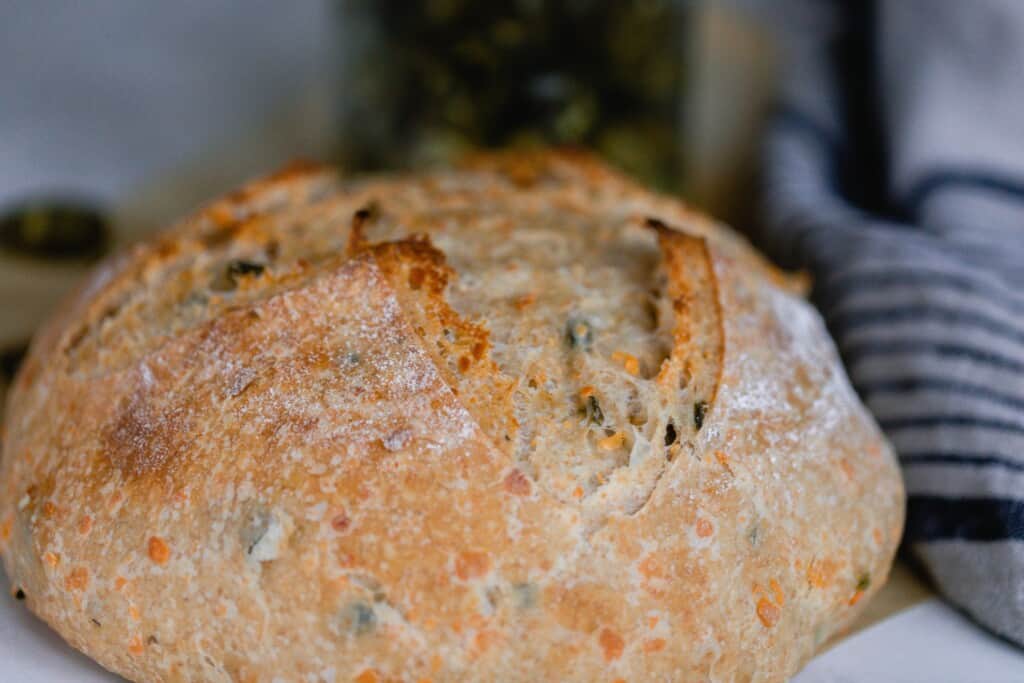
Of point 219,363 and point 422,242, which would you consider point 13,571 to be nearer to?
point 219,363

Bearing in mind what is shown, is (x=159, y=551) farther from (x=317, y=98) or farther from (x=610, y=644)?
(x=317, y=98)

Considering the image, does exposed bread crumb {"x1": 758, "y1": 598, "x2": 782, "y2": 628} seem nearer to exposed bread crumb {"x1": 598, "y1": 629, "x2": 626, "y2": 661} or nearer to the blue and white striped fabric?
exposed bread crumb {"x1": 598, "y1": 629, "x2": 626, "y2": 661}

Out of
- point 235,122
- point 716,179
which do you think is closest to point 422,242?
point 716,179

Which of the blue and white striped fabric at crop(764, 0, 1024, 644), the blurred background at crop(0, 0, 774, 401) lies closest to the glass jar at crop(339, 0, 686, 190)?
the blurred background at crop(0, 0, 774, 401)

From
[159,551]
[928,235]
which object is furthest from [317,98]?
[159,551]

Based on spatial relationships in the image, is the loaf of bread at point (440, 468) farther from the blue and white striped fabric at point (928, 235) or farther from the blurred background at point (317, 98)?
the blurred background at point (317, 98)

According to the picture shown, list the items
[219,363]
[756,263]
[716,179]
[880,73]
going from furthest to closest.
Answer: [716,179]
[880,73]
[756,263]
[219,363]

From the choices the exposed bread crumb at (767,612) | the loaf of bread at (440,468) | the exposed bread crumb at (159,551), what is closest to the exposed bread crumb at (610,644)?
the loaf of bread at (440,468)
